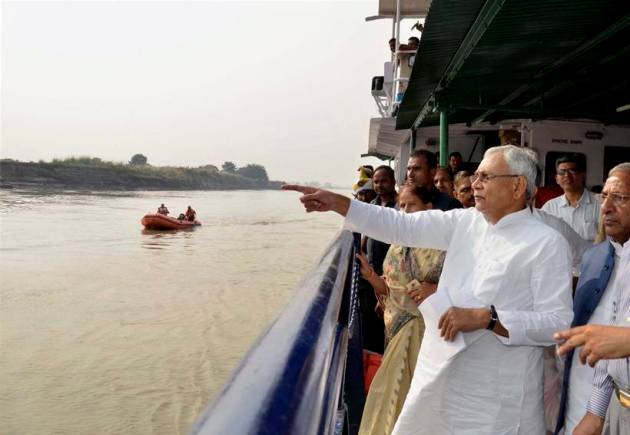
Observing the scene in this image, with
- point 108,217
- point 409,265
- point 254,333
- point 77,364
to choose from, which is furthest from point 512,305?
point 108,217

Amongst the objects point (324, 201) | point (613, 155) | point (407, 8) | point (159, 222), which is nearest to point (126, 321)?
point (613, 155)

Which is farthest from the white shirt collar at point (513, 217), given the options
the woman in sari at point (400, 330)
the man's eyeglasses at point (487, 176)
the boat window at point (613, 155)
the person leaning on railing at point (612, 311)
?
the boat window at point (613, 155)

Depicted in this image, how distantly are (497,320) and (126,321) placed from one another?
1185cm

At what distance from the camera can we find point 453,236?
2.46 metres

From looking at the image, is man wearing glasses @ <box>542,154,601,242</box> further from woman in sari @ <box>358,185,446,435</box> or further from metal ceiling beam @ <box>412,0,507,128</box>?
woman in sari @ <box>358,185,446,435</box>

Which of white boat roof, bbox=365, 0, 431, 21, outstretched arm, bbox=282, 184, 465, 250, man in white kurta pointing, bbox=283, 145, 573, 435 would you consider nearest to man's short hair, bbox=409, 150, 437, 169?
outstretched arm, bbox=282, 184, 465, 250

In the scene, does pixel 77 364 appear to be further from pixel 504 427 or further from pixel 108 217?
pixel 108 217

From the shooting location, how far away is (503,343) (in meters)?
2.10

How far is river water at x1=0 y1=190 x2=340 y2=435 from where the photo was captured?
7.95 m

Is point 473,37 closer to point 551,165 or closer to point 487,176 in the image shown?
point 487,176

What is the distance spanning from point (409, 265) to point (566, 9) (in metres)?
2.76

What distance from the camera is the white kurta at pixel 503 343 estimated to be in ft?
6.73

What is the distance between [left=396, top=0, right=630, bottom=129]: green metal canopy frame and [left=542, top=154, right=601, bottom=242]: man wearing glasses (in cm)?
121

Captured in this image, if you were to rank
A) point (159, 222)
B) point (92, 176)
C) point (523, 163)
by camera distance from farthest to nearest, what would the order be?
1. point (92, 176)
2. point (159, 222)
3. point (523, 163)
